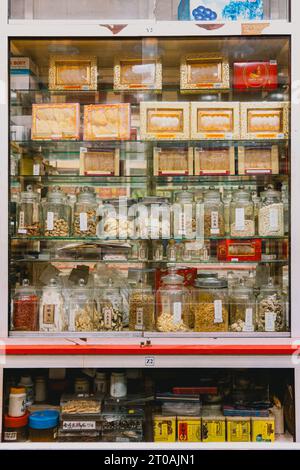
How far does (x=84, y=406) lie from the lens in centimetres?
267

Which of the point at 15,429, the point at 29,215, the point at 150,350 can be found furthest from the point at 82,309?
the point at 15,429

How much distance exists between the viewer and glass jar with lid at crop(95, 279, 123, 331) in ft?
8.92

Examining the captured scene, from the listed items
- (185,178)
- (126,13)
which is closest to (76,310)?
(185,178)

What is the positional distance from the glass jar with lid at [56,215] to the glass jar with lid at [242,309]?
3.45 feet

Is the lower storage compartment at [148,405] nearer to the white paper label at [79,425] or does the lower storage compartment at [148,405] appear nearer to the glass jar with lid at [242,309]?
the white paper label at [79,425]

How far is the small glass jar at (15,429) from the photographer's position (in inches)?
101

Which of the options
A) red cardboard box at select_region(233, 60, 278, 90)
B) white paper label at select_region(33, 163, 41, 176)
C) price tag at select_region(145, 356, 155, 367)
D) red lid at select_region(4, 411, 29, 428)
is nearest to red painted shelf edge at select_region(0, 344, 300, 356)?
price tag at select_region(145, 356, 155, 367)

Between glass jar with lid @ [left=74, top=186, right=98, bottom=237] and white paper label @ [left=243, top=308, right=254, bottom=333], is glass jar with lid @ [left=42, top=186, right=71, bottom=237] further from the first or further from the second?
white paper label @ [left=243, top=308, right=254, bottom=333]

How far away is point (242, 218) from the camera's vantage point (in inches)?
109

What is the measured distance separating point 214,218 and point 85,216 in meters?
0.76

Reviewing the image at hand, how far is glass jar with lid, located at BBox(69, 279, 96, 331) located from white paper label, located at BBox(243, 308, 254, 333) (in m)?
0.87

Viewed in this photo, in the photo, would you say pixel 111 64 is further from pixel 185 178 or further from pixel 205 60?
pixel 185 178

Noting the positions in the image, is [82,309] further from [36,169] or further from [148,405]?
[36,169]

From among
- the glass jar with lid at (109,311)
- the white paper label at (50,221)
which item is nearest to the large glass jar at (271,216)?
the glass jar with lid at (109,311)
